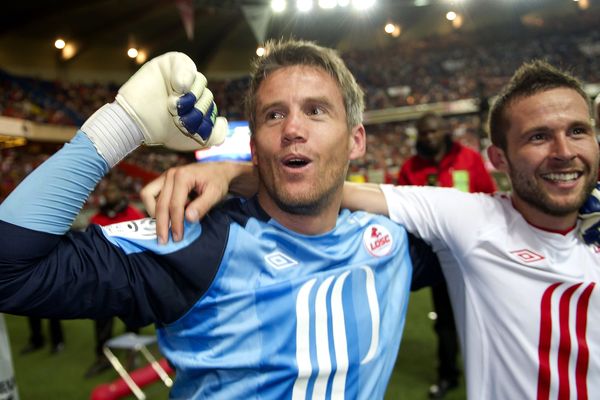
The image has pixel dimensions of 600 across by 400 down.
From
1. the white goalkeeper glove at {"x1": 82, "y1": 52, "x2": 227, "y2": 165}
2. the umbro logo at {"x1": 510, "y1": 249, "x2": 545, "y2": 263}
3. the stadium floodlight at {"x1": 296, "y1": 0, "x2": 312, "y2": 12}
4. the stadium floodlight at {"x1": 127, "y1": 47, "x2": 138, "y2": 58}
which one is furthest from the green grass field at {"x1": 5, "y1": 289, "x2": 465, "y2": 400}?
the stadium floodlight at {"x1": 127, "y1": 47, "x2": 138, "y2": 58}

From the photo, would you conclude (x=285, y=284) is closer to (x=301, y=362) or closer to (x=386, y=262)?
(x=301, y=362)

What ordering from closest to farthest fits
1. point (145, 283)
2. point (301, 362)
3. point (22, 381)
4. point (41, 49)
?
point (145, 283) < point (301, 362) < point (22, 381) < point (41, 49)

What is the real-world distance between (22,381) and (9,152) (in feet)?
54.6

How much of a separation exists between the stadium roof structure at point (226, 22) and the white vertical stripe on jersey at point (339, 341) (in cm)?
1231

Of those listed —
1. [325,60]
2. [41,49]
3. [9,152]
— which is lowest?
[325,60]

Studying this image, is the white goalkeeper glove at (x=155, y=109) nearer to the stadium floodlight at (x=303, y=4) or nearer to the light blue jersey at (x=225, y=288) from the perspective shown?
the light blue jersey at (x=225, y=288)

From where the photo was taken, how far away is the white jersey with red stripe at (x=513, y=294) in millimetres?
1334

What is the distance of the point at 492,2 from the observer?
22.1 meters

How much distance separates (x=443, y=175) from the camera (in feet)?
11.5

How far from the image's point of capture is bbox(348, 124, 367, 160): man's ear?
1538 millimetres

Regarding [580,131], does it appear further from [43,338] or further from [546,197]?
[43,338]

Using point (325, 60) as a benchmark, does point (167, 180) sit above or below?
below

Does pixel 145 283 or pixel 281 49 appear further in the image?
pixel 281 49

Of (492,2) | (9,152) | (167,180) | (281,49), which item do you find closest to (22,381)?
(167,180)
